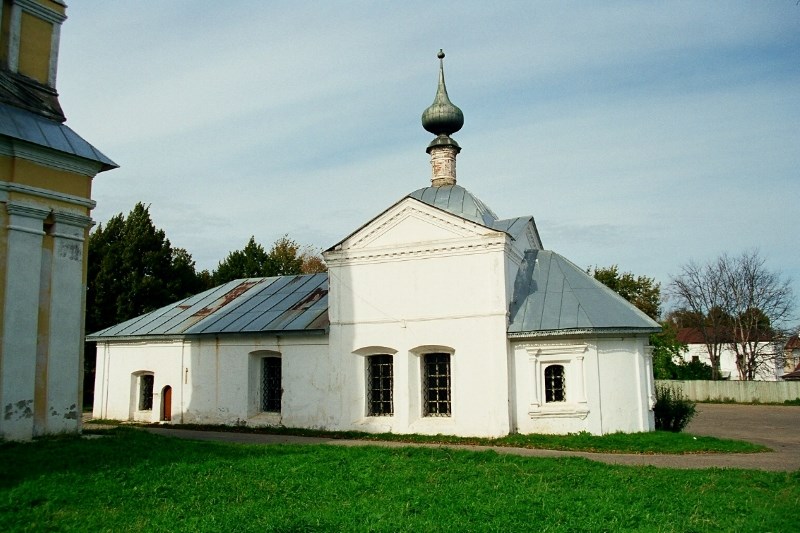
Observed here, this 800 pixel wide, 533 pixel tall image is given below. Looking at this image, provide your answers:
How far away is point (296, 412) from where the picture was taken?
17188mm

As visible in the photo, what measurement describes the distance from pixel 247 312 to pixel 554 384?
942 cm

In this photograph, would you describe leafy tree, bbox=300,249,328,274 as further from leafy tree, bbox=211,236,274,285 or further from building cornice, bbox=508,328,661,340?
building cornice, bbox=508,328,661,340

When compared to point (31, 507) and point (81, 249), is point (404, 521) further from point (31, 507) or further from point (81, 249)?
point (81, 249)

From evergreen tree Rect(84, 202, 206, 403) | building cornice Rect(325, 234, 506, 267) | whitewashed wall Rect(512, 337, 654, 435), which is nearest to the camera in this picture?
whitewashed wall Rect(512, 337, 654, 435)

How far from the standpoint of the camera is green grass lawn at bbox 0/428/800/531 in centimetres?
630

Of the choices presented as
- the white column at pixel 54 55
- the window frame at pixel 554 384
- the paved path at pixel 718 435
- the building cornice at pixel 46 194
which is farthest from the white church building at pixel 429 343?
the white column at pixel 54 55

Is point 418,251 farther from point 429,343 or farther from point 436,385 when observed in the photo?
point 436,385

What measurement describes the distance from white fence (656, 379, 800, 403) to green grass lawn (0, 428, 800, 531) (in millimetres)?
29405

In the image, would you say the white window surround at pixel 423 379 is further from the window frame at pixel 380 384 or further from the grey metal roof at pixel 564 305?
the grey metal roof at pixel 564 305

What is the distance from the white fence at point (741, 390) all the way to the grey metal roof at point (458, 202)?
23.0 meters

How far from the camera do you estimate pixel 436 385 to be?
53.0 ft

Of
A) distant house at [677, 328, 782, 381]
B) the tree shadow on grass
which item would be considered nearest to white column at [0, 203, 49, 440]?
the tree shadow on grass

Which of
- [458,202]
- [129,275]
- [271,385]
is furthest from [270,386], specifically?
[129,275]

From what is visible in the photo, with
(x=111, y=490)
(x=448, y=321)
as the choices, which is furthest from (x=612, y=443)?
(x=111, y=490)
